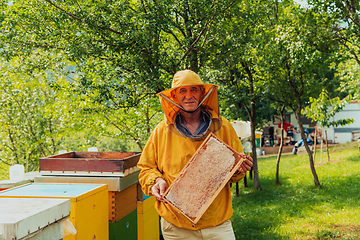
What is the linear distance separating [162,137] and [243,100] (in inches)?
270

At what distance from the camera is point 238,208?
26.3ft

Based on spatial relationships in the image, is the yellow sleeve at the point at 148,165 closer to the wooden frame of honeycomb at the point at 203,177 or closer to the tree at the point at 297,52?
the wooden frame of honeycomb at the point at 203,177

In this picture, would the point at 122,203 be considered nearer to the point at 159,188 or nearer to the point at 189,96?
the point at 159,188

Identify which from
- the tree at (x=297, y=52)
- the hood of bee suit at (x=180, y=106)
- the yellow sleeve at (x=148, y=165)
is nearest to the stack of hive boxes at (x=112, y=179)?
the yellow sleeve at (x=148, y=165)

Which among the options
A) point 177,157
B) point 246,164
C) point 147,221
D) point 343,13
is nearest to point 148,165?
point 177,157

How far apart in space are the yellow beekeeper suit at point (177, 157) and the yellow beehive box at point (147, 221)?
4.22 feet

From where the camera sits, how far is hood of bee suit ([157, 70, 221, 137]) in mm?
2258

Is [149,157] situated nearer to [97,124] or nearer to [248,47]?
[248,47]

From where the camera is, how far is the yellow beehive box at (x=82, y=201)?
2291mm

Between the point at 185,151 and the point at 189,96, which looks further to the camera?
the point at 189,96

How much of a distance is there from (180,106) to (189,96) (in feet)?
0.34

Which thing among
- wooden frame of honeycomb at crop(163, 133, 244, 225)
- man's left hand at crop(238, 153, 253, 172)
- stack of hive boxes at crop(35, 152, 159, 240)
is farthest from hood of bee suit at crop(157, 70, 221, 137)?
stack of hive boxes at crop(35, 152, 159, 240)

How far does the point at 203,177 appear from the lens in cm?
203

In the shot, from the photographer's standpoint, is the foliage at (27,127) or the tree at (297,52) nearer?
the tree at (297,52)
